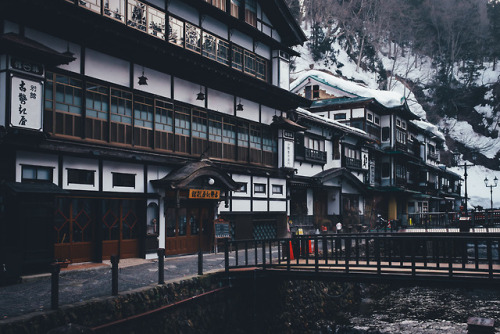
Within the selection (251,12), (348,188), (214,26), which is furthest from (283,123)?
(348,188)

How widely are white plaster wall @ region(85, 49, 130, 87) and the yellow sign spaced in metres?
5.57

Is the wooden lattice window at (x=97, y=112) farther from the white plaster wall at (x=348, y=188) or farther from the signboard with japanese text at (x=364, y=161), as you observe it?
the signboard with japanese text at (x=364, y=161)

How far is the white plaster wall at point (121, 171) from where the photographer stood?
1772 centimetres

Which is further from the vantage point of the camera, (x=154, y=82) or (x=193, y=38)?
(x=193, y=38)

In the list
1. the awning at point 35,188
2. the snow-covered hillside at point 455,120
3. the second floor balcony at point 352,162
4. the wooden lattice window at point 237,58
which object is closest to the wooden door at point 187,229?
the awning at point 35,188

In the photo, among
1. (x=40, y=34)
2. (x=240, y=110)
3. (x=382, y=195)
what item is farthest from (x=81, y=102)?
(x=382, y=195)

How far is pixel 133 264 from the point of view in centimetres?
1789

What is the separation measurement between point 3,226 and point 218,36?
14.5m

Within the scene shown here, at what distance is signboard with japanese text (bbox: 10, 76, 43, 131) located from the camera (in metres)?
14.3

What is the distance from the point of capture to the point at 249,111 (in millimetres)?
25828

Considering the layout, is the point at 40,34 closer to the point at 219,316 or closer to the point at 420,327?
the point at 219,316

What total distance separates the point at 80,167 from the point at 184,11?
31.4 ft

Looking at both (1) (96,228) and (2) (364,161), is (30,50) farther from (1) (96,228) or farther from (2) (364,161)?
(2) (364,161)

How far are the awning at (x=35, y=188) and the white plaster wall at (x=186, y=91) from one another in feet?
25.1
